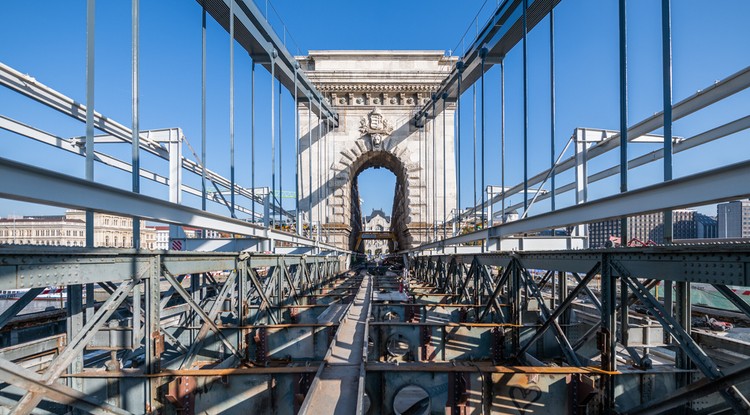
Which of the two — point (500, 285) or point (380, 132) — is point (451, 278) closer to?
point (500, 285)

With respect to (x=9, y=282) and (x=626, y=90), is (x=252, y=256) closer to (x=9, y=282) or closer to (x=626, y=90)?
(x=9, y=282)

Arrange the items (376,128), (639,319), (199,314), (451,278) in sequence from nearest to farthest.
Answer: (199,314)
(639,319)
(451,278)
(376,128)

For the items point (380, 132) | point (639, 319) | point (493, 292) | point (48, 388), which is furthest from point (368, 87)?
point (48, 388)

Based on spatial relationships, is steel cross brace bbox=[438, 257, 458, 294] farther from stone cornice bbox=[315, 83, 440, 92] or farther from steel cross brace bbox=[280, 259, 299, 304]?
stone cornice bbox=[315, 83, 440, 92]

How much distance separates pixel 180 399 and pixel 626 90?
788cm

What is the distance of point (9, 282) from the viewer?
3652 millimetres

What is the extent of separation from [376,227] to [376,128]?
103710mm

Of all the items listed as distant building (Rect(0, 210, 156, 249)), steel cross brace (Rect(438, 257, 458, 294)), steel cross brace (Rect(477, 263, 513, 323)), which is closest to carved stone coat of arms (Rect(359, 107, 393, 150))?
steel cross brace (Rect(438, 257, 458, 294))

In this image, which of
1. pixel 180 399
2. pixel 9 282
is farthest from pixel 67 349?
pixel 180 399

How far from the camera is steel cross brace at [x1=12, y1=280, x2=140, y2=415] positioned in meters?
3.81

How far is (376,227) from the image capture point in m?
132

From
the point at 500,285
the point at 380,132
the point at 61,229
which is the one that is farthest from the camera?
the point at 61,229

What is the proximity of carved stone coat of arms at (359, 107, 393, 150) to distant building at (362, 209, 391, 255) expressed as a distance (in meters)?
90.7

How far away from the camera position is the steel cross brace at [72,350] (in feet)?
12.5
